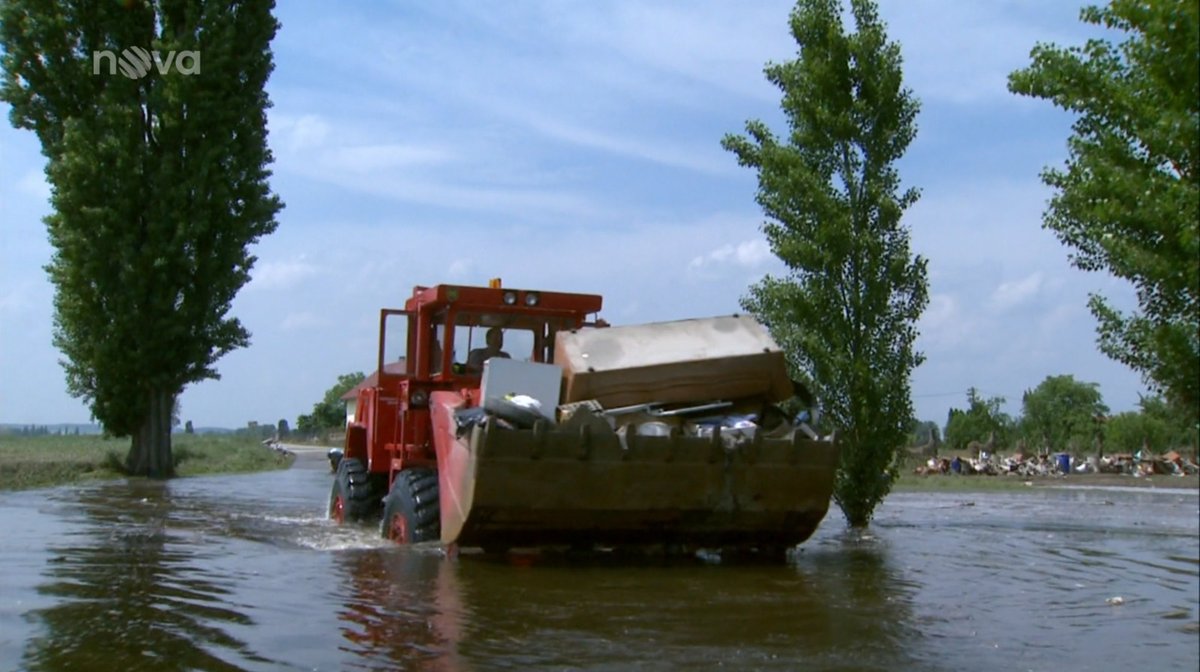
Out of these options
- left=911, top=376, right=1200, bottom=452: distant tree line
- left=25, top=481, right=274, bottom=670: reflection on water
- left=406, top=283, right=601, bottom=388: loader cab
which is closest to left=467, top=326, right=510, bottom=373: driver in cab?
left=406, top=283, right=601, bottom=388: loader cab

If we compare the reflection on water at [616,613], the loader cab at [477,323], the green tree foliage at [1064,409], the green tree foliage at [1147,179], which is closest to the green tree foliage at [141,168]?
the loader cab at [477,323]

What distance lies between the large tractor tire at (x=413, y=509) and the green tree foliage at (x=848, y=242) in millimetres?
7186

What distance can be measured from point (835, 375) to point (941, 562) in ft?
17.9

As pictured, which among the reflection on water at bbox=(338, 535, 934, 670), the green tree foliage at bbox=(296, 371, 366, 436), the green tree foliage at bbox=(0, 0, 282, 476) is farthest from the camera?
the green tree foliage at bbox=(296, 371, 366, 436)

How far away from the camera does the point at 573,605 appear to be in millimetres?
7926

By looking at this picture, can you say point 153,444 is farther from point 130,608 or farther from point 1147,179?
point 1147,179

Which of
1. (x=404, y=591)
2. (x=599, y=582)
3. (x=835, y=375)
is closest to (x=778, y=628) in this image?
(x=599, y=582)

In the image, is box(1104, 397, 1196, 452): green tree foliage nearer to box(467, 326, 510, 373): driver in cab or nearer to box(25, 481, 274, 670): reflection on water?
box(25, 481, 274, 670): reflection on water

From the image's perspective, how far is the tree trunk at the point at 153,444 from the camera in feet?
88.3

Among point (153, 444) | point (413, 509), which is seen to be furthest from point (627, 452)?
point (153, 444)

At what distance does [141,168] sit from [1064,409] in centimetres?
2245

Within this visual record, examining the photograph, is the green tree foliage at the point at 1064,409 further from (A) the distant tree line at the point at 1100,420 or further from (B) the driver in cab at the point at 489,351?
(B) the driver in cab at the point at 489,351

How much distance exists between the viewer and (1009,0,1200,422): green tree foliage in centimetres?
337

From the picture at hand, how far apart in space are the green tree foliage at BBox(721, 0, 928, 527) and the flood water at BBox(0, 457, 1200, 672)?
319 cm
